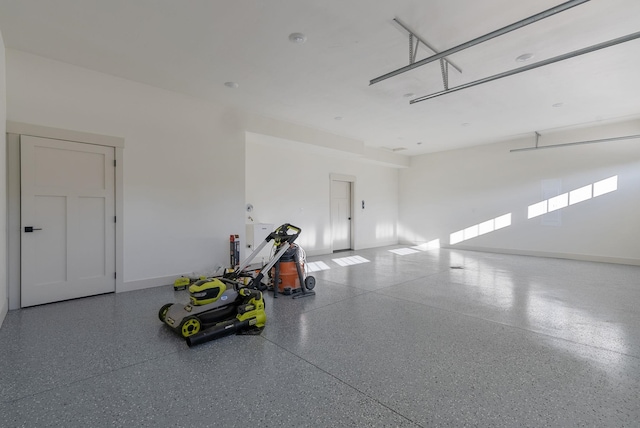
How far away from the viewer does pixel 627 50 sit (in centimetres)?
363

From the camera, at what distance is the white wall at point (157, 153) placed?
392 centimetres

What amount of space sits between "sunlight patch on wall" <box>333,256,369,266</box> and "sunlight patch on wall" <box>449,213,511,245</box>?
3.59m

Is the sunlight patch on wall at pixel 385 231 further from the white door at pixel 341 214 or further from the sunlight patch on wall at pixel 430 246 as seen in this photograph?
the white door at pixel 341 214

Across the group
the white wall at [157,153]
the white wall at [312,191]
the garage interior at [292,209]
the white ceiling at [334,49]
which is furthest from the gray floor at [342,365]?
the white wall at [312,191]

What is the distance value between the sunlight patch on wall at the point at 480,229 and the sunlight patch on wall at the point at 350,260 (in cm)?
359

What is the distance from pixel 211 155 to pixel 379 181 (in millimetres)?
6197

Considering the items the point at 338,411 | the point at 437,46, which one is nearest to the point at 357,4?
the point at 437,46

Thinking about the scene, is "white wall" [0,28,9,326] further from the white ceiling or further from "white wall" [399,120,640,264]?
"white wall" [399,120,640,264]

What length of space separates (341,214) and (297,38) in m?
6.07

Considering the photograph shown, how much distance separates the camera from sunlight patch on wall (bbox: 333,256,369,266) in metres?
7.04

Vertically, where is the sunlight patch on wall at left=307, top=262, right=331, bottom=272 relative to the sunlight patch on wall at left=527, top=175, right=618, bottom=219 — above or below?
below

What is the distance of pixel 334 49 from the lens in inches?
143

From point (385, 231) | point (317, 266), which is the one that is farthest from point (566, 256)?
point (317, 266)

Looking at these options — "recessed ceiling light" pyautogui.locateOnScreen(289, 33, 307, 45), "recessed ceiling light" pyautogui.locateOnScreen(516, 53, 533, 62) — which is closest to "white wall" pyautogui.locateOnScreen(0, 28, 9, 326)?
"recessed ceiling light" pyautogui.locateOnScreen(289, 33, 307, 45)
